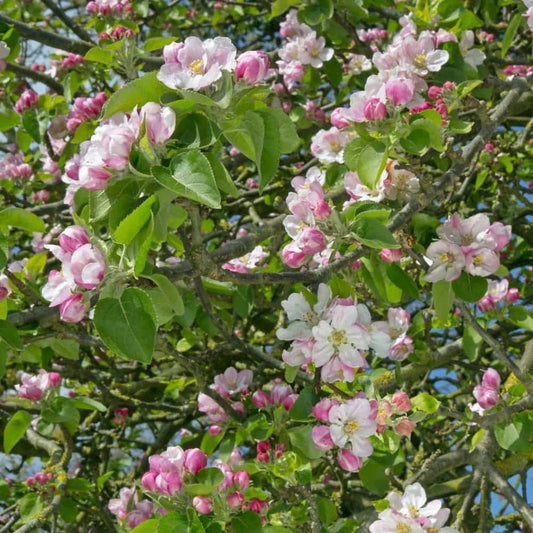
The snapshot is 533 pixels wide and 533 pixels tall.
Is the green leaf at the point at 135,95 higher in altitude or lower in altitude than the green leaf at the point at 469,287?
higher

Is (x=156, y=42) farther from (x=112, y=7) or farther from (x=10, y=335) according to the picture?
(x=112, y=7)

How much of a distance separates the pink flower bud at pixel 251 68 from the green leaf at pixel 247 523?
91 centimetres

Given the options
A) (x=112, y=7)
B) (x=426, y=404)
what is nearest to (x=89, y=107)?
(x=112, y=7)

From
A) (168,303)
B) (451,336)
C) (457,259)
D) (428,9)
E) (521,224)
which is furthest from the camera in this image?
(451,336)

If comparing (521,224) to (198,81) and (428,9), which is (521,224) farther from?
(198,81)

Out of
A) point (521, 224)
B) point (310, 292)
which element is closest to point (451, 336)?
point (521, 224)

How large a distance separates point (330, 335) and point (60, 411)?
112cm

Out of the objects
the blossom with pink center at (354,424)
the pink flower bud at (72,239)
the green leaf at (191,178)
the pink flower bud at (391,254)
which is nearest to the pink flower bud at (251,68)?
the green leaf at (191,178)

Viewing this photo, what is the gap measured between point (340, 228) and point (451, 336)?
81.7 inches

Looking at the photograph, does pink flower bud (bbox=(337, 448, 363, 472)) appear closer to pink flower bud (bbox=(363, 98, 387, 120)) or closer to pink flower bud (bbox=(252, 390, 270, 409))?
pink flower bud (bbox=(252, 390, 270, 409))

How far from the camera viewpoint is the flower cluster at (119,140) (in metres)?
1.14

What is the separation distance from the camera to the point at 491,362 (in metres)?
3.01

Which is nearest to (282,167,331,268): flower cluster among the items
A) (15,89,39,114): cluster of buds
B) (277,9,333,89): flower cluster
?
(277,9,333,89): flower cluster

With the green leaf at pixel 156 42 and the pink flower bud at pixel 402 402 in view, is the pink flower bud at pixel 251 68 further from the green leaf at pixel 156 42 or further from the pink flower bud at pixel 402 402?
the pink flower bud at pixel 402 402
